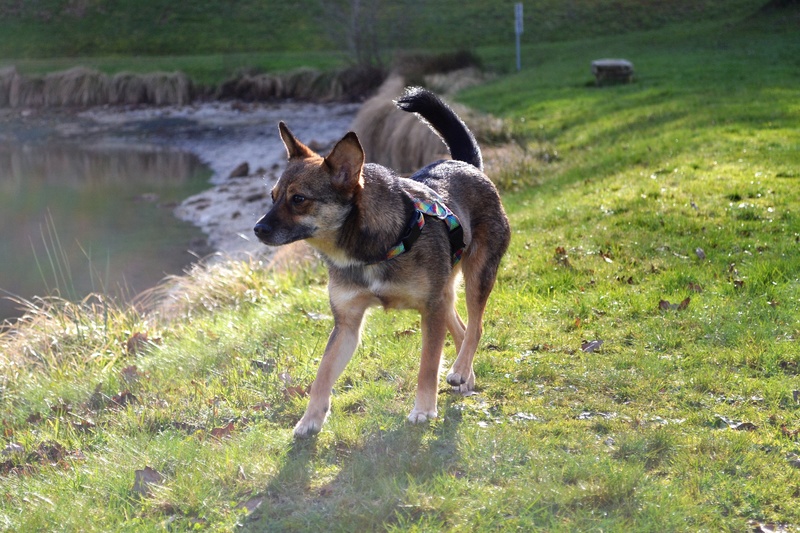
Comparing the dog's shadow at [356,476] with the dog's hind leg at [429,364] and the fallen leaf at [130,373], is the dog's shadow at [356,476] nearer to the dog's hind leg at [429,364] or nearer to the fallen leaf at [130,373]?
the dog's hind leg at [429,364]

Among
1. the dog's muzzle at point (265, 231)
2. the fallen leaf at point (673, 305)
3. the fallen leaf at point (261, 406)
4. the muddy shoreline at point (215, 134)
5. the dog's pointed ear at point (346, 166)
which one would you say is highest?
the dog's pointed ear at point (346, 166)

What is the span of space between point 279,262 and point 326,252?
6.59 metres

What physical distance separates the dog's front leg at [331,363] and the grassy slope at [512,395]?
0.14m

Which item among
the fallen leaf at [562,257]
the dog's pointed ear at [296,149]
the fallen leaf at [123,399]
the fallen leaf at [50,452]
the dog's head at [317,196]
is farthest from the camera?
the fallen leaf at [562,257]

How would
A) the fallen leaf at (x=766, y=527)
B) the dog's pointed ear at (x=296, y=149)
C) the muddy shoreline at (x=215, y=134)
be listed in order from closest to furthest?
the fallen leaf at (x=766, y=527) → the dog's pointed ear at (x=296, y=149) → the muddy shoreline at (x=215, y=134)

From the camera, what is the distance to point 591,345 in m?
6.22

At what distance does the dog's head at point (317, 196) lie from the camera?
183 inches

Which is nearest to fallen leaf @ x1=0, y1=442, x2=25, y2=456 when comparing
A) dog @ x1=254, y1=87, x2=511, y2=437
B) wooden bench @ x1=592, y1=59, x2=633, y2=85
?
dog @ x1=254, y1=87, x2=511, y2=437

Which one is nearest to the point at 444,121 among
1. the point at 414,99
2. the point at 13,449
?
the point at 414,99

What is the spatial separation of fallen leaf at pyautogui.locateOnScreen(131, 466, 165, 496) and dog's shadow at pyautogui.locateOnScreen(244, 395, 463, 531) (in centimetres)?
63

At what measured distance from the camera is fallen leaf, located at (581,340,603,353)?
243 inches

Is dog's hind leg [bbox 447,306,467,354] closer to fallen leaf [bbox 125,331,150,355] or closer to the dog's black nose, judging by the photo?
the dog's black nose

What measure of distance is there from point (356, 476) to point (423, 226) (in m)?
1.48

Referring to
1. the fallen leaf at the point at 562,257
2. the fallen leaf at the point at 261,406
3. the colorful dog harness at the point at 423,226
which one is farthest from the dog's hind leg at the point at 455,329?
the fallen leaf at the point at 562,257
